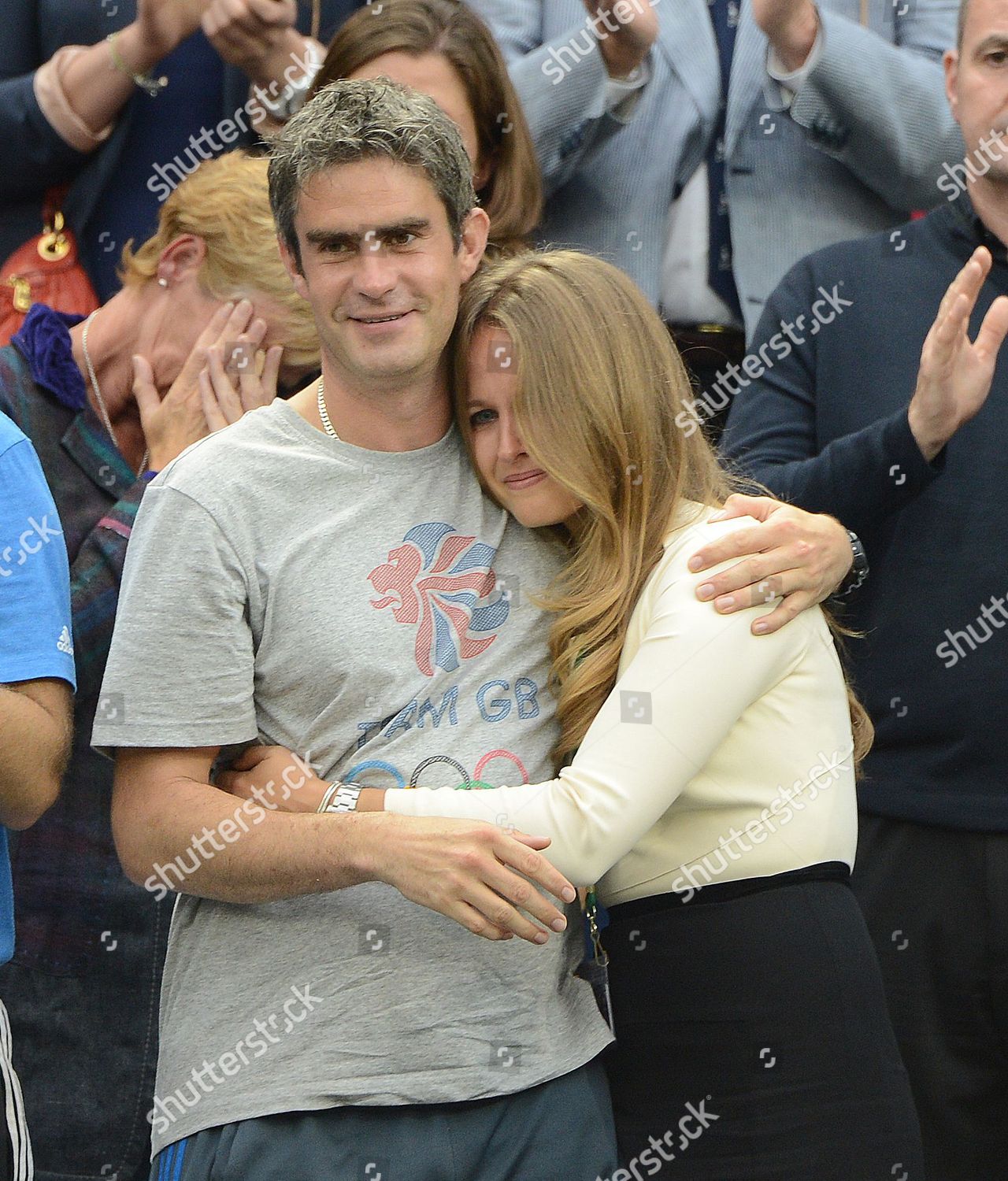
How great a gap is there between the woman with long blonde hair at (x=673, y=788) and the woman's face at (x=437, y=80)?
28.1 inches

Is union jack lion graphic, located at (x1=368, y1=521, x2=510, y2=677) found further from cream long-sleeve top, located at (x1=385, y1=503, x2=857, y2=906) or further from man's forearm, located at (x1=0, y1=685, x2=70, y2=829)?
man's forearm, located at (x1=0, y1=685, x2=70, y2=829)

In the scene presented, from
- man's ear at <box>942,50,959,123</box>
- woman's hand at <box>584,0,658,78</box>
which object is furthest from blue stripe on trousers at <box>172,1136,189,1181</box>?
man's ear at <box>942,50,959,123</box>

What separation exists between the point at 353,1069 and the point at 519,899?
0.33 metres

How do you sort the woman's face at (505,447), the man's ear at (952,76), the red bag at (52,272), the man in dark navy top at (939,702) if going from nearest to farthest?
the woman's face at (505,447) < the man in dark navy top at (939,702) < the man's ear at (952,76) < the red bag at (52,272)

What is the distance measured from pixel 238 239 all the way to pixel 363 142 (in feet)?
2.54

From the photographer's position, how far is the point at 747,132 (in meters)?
3.40

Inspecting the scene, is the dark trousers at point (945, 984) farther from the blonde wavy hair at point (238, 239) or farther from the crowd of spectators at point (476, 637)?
the blonde wavy hair at point (238, 239)

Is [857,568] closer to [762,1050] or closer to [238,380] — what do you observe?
[762,1050]

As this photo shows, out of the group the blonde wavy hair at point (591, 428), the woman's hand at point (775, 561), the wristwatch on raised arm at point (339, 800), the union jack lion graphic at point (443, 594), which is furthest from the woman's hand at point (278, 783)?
the woman's hand at point (775, 561)

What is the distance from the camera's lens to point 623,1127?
7.43 feet

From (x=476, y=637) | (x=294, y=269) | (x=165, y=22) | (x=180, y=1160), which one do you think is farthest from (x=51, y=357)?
(x=180, y=1160)

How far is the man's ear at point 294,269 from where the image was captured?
234cm

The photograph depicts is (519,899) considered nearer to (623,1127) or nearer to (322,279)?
(623,1127)

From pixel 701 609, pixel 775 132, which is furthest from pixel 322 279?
pixel 775 132
